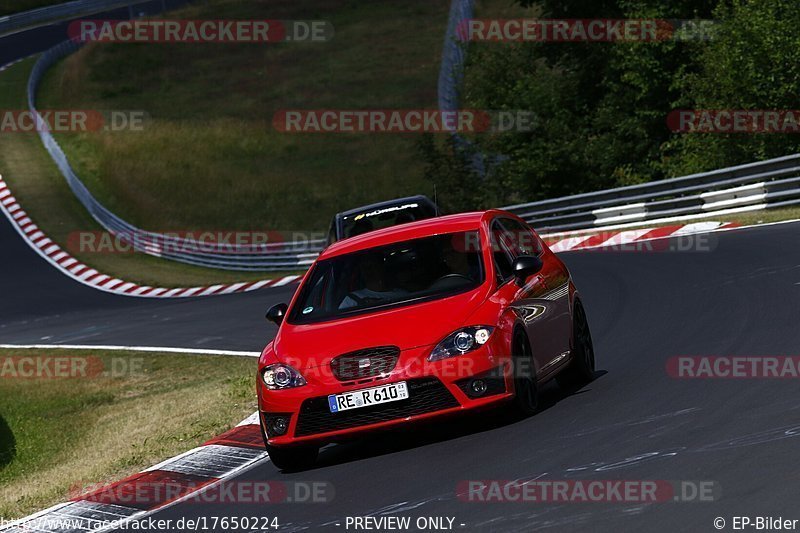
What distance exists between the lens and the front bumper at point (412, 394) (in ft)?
28.9

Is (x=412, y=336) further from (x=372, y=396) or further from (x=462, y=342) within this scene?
(x=372, y=396)

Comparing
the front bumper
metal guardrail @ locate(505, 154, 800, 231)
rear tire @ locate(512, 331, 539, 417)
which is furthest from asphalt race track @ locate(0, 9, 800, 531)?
metal guardrail @ locate(505, 154, 800, 231)

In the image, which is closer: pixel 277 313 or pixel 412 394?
pixel 412 394

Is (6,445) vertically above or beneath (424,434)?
beneath

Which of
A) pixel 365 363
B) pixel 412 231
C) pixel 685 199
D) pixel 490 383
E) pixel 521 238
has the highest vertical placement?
pixel 412 231

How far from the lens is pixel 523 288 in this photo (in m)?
9.91

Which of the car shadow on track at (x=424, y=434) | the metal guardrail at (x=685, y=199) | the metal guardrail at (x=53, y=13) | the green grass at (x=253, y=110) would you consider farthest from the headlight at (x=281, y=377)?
the metal guardrail at (x=53, y=13)

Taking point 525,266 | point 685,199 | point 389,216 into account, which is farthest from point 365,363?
point 685,199

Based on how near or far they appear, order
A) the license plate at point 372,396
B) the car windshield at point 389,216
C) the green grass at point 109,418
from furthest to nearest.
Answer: the car windshield at point 389,216
the green grass at point 109,418
the license plate at point 372,396

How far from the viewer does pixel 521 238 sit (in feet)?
35.9

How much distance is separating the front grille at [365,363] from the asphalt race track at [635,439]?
1.58ft

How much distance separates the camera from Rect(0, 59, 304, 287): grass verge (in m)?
34.3

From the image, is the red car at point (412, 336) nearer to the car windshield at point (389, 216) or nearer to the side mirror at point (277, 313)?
the side mirror at point (277, 313)

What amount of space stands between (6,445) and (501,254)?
7341 millimetres
